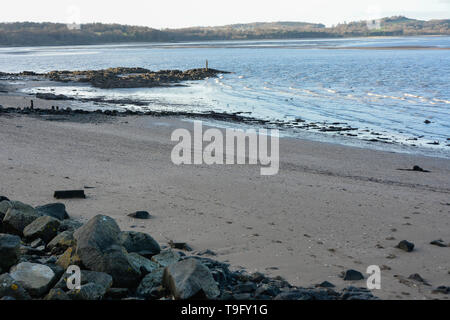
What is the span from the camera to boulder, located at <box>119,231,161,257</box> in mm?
5441

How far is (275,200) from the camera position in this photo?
852cm

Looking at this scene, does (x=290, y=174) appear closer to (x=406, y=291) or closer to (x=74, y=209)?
(x=74, y=209)

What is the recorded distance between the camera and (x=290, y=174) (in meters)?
10.7

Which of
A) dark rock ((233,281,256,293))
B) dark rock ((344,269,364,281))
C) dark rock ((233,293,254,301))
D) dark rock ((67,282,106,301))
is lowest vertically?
dark rock ((344,269,364,281))

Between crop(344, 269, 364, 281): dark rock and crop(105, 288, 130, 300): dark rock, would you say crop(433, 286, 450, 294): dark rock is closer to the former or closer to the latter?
crop(344, 269, 364, 281): dark rock

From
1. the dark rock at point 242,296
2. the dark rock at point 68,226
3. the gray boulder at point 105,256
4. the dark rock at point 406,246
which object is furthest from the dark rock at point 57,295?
the dark rock at point 406,246

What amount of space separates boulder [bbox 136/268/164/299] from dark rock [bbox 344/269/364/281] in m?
2.11

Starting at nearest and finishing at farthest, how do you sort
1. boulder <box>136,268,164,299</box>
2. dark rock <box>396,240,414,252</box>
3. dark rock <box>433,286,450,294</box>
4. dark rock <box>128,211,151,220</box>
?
1. boulder <box>136,268,164,299</box>
2. dark rock <box>433,286,450,294</box>
3. dark rock <box>396,240,414,252</box>
4. dark rock <box>128,211,151,220</box>

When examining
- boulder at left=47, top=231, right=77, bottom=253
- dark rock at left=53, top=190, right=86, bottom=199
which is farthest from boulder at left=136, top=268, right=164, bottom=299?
dark rock at left=53, top=190, right=86, bottom=199

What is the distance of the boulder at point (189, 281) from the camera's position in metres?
4.25

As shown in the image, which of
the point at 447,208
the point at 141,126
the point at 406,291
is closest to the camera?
the point at 406,291

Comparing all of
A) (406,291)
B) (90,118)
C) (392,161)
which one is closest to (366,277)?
(406,291)

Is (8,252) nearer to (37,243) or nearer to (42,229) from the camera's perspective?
(37,243)
